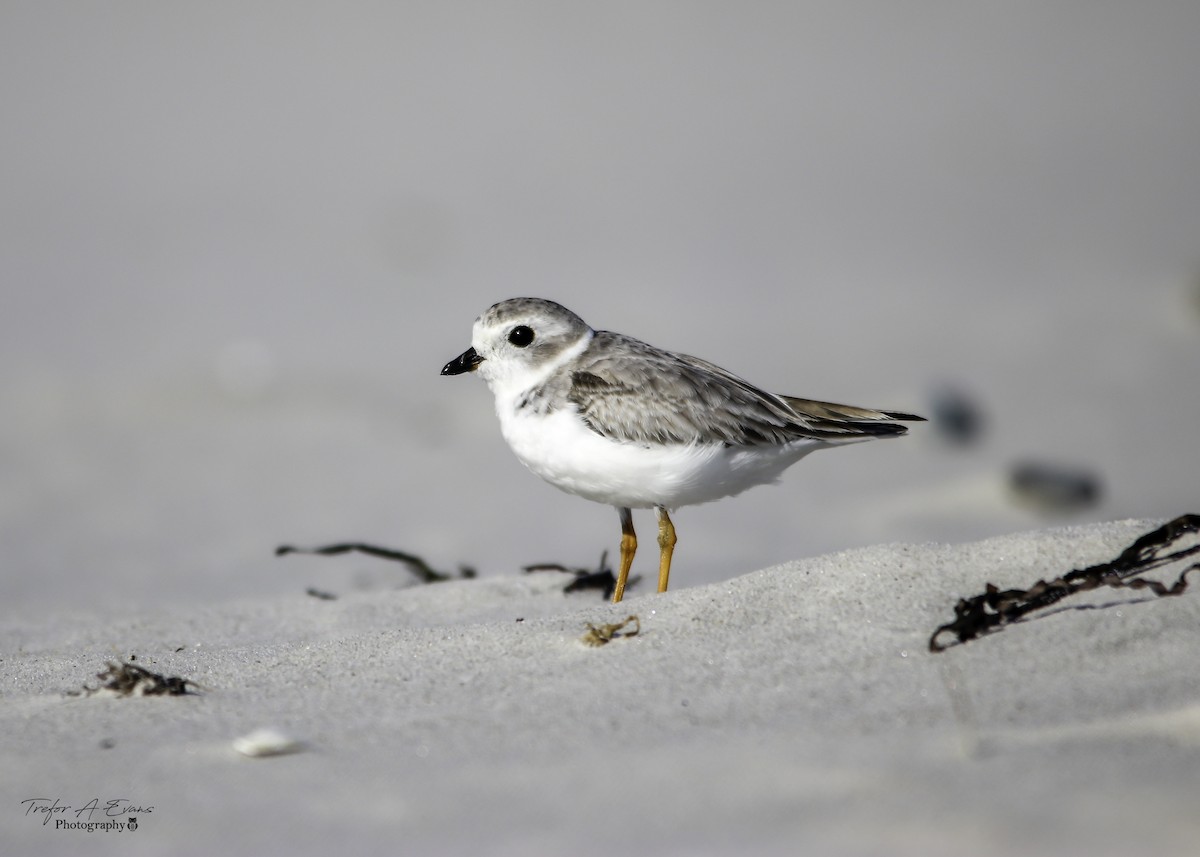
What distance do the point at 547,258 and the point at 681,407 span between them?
190 inches

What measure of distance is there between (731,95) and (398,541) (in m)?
5.99

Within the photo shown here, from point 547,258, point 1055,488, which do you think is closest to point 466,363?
point 1055,488

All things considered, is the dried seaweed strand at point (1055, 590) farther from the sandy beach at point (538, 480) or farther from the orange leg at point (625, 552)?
the orange leg at point (625, 552)

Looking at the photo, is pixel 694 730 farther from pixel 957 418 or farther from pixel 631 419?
pixel 957 418

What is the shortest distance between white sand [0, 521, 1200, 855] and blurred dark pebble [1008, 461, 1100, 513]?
324 centimetres

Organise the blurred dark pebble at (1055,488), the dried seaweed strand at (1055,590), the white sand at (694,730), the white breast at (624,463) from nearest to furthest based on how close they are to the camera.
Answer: the white sand at (694,730) < the dried seaweed strand at (1055,590) < the white breast at (624,463) < the blurred dark pebble at (1055,488)

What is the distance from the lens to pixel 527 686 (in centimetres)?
294

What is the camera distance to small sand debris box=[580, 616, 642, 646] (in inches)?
124

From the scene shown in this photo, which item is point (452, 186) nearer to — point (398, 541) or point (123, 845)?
point (398, 541)

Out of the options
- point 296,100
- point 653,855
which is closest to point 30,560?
point 653,855

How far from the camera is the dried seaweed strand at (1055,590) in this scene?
2.91 meters

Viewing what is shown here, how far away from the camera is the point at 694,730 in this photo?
2.60 metres

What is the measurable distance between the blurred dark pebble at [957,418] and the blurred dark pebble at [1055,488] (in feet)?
1.90

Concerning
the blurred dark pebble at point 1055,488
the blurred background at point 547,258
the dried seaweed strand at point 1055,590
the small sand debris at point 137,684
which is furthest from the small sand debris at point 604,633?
the blurred dark pebble at point 1055,488
